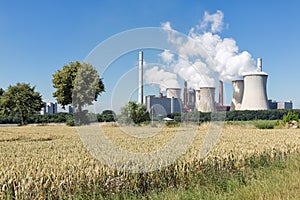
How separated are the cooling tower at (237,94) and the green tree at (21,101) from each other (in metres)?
33.7

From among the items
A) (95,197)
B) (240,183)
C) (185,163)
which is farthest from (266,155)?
(95,197)

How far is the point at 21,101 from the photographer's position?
44656 millimetres

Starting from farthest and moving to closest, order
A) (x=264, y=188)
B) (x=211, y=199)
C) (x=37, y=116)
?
(x=37, y=116)
(x=264, y=188)
(x=211, y=199)

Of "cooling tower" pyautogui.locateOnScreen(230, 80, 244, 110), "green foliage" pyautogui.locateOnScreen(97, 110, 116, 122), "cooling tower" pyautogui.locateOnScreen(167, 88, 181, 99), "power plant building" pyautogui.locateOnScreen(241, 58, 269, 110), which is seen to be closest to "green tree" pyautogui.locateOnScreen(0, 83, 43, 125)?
"green foliage" pyautogui.locateOnScreen(97, 110, 116, 122)

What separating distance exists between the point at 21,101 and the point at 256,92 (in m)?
35.3

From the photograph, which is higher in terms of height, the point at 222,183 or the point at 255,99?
the point at 255,99

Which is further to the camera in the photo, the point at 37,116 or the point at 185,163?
the point at 37,116

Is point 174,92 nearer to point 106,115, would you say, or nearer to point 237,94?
point 106,115

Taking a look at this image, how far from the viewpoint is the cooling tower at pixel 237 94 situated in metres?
55.6

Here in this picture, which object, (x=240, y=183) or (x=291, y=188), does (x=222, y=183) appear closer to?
(x=240, y=183)

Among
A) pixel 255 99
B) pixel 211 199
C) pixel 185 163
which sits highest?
pixel 255 99

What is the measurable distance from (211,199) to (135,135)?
40.6 ft

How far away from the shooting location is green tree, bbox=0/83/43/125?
44.8 m

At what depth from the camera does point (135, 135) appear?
Answer: 56.1ft
